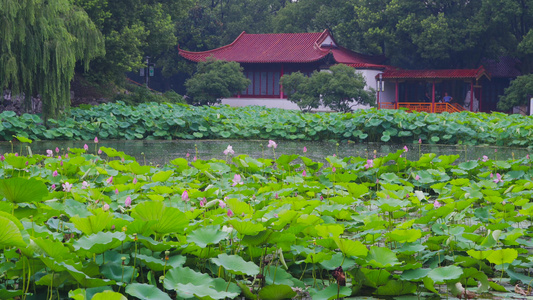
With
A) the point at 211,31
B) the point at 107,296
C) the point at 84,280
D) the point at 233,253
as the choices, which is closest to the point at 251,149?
the point at 233,253

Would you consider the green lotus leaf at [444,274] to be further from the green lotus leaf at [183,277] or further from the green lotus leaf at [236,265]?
the green lotus leaf at [183,277]

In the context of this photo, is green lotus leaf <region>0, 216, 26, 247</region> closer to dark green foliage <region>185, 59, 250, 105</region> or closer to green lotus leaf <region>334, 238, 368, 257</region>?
green lotus leaf <region>334, 238, 368, 257</region>

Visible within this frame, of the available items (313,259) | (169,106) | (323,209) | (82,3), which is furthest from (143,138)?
(313,259)

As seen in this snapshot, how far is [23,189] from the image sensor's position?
200 centimetres

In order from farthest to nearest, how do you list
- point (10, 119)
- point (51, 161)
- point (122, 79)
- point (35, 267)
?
1. point (122, 79)
2. point (10, 119)
3. point (51, 161)
4. point (35, 267)

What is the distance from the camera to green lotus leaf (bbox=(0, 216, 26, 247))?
1.65m

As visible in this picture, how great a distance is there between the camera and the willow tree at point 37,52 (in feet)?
30.0

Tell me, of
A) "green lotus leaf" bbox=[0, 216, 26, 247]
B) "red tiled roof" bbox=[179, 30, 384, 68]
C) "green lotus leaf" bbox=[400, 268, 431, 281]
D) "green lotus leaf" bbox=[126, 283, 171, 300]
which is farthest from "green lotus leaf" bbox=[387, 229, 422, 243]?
"red tiled roof" bbox=[179, 30, 384, 68]

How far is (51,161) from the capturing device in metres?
4.03

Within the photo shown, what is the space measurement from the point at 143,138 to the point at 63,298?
885cm

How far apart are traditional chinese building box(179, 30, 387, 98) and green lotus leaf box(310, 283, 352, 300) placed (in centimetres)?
1970

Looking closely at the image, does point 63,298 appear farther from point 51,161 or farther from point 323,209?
point 51,161

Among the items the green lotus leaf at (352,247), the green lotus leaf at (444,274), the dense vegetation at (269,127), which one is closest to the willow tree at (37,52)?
the dense vegetation at (269,127)

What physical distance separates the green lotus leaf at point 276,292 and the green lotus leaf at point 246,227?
20 cm
